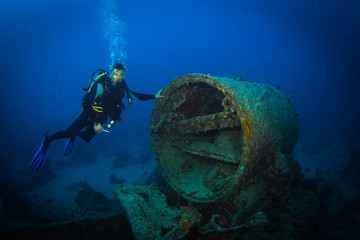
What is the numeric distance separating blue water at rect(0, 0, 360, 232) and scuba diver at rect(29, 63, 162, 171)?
9758mm

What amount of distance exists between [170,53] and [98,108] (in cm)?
15031

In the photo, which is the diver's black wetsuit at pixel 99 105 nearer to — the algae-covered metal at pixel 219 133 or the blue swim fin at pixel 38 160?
the blue swim fin at pixel 38 160

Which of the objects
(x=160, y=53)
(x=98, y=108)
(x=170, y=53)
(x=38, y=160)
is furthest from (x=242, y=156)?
(x=160, y=53)

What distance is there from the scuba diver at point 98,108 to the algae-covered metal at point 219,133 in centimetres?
86

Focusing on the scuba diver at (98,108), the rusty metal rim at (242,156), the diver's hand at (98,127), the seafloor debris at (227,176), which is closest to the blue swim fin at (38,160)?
the scuba diver at (98,108)

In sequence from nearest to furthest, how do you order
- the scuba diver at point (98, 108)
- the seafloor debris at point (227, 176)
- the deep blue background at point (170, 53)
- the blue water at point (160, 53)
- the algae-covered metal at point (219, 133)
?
the seafloor debris at point (227, 176), the algae-covered metal at point (219, 133), the scuba diver at point (98, 108), the blue water at point (160, 53), the deep blue background at point (170, 53)

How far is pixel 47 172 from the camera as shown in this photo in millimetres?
11750

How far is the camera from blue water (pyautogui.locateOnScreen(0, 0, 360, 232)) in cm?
3036

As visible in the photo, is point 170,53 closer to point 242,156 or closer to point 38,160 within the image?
point 38,160

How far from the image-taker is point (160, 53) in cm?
14462

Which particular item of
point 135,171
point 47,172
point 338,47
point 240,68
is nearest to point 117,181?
point 135,171

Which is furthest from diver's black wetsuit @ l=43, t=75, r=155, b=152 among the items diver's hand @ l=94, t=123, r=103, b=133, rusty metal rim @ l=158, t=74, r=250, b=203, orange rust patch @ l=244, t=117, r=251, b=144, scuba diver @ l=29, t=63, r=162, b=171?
orange rust patch @ l=244, t=117, r=251, b=144

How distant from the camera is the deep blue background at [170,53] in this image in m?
32.3

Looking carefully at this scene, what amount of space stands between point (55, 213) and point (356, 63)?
50.4 meters
